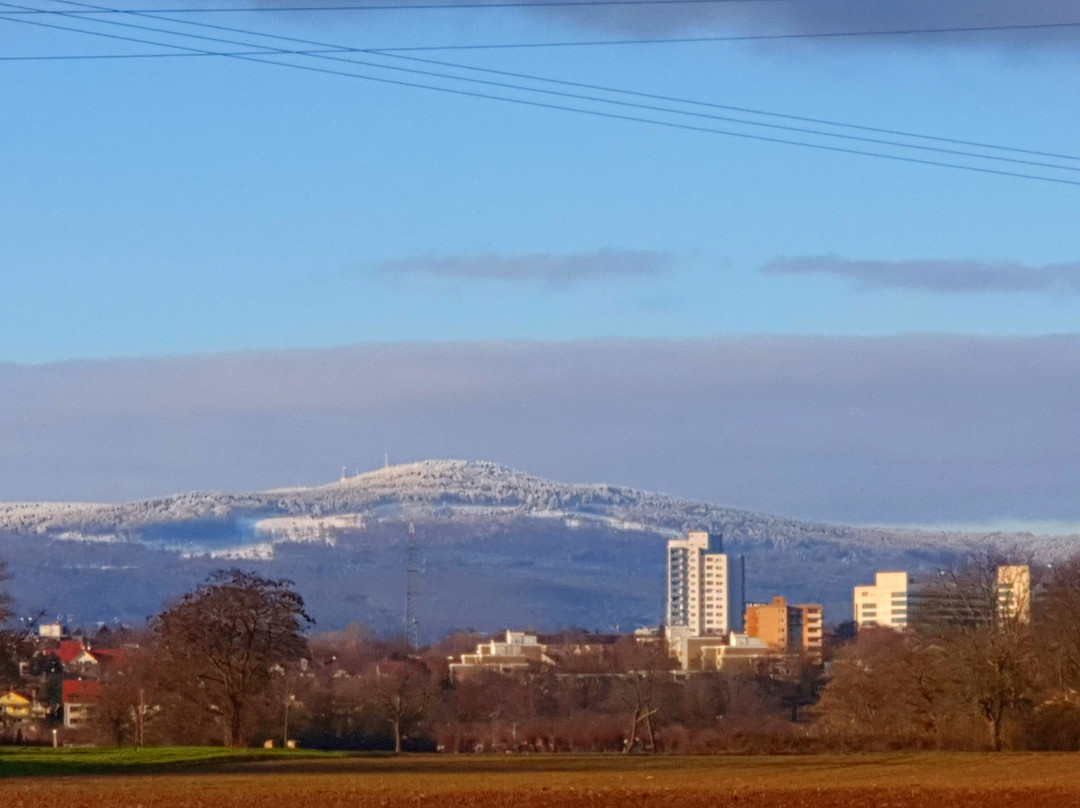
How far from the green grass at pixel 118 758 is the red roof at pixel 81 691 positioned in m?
29.1

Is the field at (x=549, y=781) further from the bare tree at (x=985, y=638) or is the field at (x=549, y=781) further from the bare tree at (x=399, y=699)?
the bare tree at (x=399, y=699)

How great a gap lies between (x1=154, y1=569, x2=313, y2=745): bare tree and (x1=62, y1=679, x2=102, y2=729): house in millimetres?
13972

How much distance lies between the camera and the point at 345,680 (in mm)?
123750

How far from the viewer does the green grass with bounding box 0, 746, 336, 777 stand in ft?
170

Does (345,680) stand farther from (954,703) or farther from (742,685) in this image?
(954,703)

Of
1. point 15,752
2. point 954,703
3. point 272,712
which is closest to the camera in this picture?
point 15,752

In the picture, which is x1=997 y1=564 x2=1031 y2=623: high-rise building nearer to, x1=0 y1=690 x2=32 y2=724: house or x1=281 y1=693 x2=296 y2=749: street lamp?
x1=281 y1=693 x2=296 y2=749: street lamp

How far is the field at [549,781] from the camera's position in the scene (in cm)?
3681

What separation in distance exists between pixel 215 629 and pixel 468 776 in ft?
97.5

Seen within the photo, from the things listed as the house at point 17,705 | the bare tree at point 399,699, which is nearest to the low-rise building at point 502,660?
the bare tree at point 399,699

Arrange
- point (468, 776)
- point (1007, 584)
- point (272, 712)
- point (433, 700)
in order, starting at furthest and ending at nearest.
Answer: point (433, 700)
point (1007, 584)
point (272, 712)
point (468, 776)

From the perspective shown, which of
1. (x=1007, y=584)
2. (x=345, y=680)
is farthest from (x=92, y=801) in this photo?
(x=345, y=680)

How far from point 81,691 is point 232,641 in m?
30.4

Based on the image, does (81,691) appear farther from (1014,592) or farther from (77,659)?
(1014,592)
